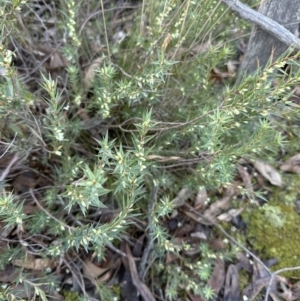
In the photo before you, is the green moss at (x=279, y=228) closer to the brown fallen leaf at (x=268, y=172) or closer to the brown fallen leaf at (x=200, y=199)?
the brown fallen leaf at (x=268, y=172)


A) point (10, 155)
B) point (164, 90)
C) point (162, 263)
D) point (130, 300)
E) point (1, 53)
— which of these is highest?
point (1, 53)

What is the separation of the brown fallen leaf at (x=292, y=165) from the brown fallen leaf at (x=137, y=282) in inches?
33.3

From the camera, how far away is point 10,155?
1.64 metres

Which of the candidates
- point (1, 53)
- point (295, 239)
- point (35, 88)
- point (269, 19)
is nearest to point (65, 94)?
point (35, 88)

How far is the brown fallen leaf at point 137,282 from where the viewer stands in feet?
5.40

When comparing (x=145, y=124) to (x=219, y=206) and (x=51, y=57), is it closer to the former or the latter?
(x=219, y=206)

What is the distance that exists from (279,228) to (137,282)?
0.68 m

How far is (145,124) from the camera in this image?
1126 millimetres

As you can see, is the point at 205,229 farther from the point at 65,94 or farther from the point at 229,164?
the point at 65,94

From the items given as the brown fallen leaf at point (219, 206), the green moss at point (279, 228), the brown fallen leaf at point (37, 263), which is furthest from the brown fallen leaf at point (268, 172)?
the brown fallen leaf at point (37, 263)

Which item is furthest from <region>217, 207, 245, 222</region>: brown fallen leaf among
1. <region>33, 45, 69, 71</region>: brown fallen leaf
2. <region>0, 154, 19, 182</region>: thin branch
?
<region>33, 45, 69, 71</region>: brown fallen leaf

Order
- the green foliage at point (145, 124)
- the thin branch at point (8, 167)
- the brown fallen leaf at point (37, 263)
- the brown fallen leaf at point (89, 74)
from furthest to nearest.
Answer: the brown fallen leaf at point (89, 74) → the brown fallen leaf at point (37, 263) → the thin branch at point (8, 167) → the green foliage at point (145, 124)

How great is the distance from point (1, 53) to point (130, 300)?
1074mm

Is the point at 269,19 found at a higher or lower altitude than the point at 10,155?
higher
